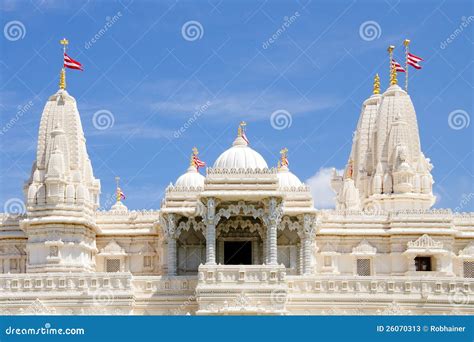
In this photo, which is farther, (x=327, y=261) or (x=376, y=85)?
(x=376, y=85)

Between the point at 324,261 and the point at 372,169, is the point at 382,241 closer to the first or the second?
the point at 324,261

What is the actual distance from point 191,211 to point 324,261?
23.2ft

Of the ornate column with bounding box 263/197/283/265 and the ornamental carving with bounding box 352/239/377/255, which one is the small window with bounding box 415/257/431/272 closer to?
the ornamental carving with bounding box 352/239/377/255

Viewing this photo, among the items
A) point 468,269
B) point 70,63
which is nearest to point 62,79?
point 70,63

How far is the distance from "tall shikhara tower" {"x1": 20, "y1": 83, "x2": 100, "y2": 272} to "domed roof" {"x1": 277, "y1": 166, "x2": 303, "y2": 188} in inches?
346

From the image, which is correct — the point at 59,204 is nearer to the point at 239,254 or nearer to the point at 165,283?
the point at 165,283

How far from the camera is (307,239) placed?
4406 cm

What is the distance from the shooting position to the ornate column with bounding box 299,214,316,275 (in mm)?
43938

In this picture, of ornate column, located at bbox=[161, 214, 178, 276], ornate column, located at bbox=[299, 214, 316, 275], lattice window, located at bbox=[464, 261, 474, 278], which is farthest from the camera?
lattice window, located at bbox=[464, 261, 474, 278]

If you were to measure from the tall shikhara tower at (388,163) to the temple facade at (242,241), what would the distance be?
7 centimetres

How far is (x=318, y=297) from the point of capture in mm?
40000

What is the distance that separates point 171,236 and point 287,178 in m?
7.05

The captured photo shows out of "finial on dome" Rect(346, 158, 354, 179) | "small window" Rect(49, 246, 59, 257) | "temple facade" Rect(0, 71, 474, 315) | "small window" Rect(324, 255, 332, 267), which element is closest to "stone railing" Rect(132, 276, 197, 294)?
"temple facade" Rect(0, 71, 474, 315)

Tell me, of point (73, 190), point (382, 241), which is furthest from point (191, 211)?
point (382, 241)
